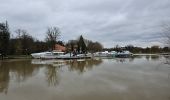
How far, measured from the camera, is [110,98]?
12281 mm

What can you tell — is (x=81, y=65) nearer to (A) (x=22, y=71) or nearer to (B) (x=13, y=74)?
(A) (x=22, y=71)

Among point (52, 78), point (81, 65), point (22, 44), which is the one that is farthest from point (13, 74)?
point (22, 44)

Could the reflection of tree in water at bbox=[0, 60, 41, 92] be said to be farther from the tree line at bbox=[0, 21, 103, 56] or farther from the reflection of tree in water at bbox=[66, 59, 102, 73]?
the tree line at bbox=[0, 21, 103, 56]

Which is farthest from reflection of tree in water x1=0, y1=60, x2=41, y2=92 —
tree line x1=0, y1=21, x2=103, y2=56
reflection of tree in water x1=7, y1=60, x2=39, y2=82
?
tree line x1=0, y1=21, x2=103, y2=56

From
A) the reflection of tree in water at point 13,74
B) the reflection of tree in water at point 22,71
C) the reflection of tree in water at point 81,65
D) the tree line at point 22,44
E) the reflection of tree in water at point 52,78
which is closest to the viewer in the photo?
the reflection of tree in water at point 52,78

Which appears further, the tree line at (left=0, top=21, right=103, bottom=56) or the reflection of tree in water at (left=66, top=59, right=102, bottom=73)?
the tree line at (left=0, top=21, right=103, bottom=56)

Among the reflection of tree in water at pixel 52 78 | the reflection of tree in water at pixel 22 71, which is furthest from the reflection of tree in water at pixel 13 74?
the reflection of tree in water at pixel 52 78

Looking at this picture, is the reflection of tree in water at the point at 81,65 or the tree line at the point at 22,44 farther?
the tree line at the point at 22,44

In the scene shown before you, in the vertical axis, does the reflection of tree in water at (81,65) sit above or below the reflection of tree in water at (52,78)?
above

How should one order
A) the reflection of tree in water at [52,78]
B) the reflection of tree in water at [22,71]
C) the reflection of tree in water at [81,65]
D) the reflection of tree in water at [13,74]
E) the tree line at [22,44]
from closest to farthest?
1. the reflection of tree in water at [52,78]
2. the reflection of tree in water at [13,74]
3. the reflection of tree in water at [22,71]
4. the reflection of tree in water at [81,65]
5. the tree line at [22,44]

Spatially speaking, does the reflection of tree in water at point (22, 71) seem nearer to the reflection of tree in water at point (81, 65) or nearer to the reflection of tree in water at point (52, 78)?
the reflection of tree in water at point (52, 78)

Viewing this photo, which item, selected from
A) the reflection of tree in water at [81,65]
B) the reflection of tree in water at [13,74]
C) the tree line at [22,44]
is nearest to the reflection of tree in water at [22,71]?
the reflection of tree in water at [13,74]

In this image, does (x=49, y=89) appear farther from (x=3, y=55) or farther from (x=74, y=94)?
(x=3, y=55)

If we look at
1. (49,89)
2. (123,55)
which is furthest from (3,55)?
(49,89)
